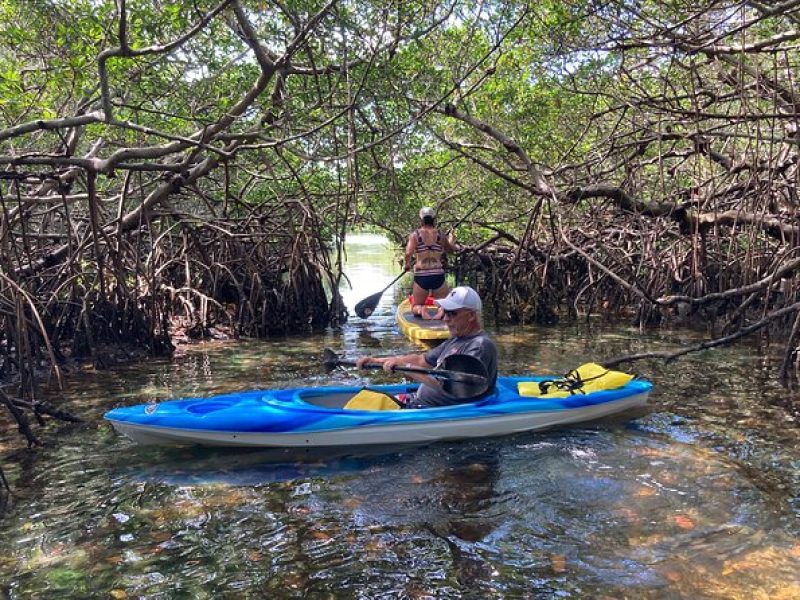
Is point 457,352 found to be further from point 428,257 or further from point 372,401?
point 428,257

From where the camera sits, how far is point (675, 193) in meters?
7.94

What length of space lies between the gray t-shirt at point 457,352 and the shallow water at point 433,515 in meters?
0.33

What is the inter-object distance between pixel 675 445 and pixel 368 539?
2.29 m

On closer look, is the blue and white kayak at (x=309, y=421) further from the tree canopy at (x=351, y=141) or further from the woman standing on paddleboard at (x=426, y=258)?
the woman standing on paddleboard at (x=426, y=258)

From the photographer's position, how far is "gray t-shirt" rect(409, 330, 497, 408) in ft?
14.7

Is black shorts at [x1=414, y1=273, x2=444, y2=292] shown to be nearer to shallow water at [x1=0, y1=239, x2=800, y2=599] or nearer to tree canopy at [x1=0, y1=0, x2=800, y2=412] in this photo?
tree canopy at [x1=0, y1=0, x2=800, y2=412]

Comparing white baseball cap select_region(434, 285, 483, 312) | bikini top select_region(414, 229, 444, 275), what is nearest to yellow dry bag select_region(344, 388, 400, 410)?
white baseball cap select_region(434, 285, 483, 312)

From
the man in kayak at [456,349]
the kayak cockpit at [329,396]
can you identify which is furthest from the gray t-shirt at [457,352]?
the kayak cockpit at [329,396]

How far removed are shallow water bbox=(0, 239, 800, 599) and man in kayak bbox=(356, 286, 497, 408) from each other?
1.15ft

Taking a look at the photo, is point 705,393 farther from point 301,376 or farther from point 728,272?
point 301,376

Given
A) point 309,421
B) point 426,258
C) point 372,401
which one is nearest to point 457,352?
point 372,401

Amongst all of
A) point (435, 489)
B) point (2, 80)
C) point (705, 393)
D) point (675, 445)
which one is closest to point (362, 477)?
point (435, 489)

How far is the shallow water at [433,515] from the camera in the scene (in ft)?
9.50

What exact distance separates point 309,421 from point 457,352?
101cm
